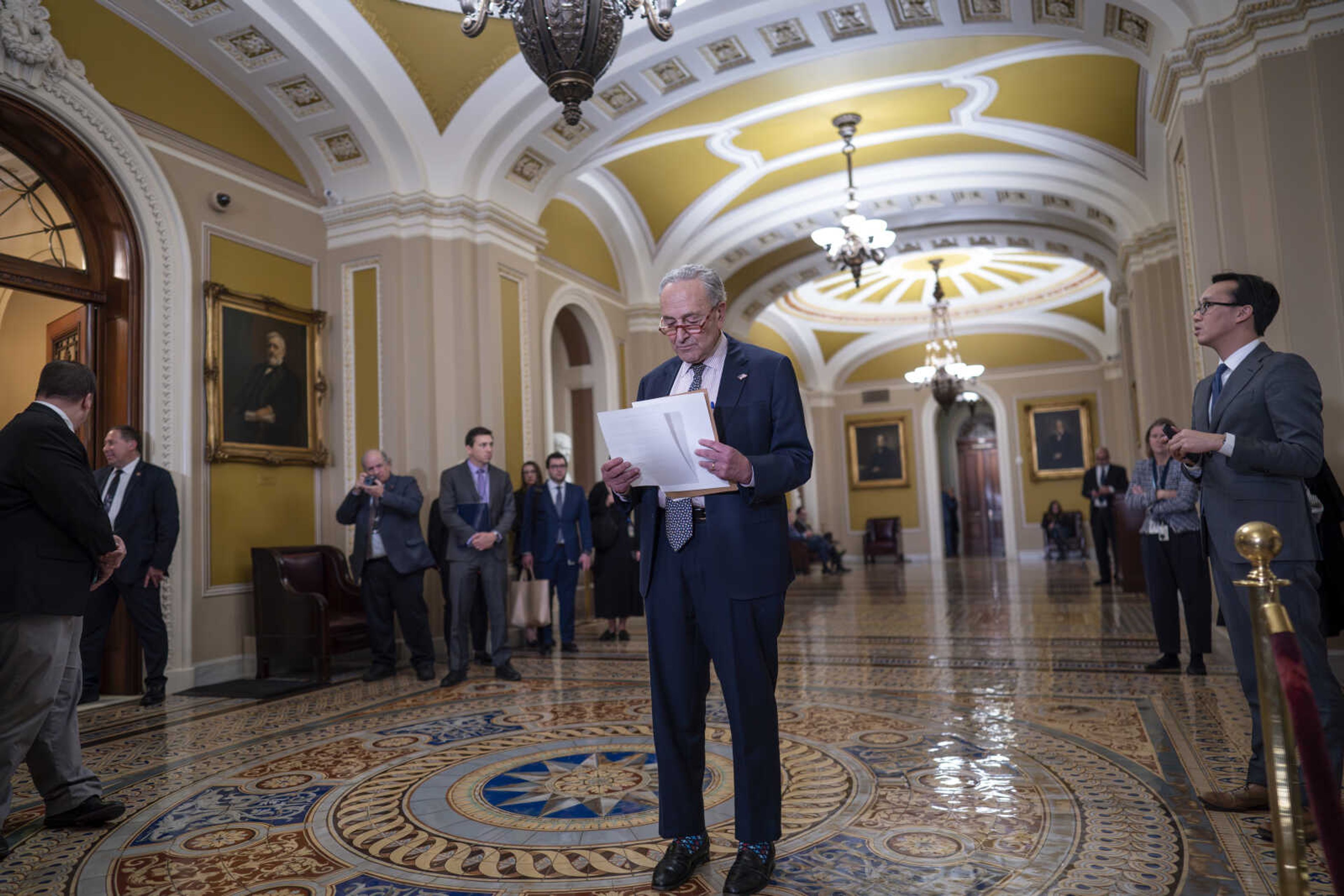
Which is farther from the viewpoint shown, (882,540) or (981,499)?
(981,499)

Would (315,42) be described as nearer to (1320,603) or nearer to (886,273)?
Answer: (1320,603)

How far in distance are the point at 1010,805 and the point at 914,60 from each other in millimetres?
6258

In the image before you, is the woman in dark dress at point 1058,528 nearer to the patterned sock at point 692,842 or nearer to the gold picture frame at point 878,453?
the gold picture frame at point 878,453

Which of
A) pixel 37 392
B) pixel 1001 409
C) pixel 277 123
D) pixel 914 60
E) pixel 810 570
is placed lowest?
pixel 810 570

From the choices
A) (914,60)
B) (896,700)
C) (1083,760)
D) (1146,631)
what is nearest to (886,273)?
(914,60)

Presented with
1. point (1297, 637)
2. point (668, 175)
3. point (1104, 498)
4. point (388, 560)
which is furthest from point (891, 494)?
point (1297, 637)

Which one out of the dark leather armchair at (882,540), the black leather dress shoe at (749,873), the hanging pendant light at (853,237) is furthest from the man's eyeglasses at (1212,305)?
the dark leather armchair at (882,540)

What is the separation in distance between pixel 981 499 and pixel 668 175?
13.0 meters

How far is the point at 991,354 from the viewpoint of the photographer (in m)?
17.8

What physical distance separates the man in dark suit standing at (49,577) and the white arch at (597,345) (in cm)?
579

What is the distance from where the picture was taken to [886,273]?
49.3ft

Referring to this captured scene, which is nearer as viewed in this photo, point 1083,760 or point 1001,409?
point 1083,760

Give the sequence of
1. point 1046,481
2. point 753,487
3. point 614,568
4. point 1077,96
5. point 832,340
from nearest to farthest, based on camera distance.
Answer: point 753,487
point 614,568
point 1077,96
point 1046,481
point 832,340

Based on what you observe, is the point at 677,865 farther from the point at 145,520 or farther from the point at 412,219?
the point at 412,219
